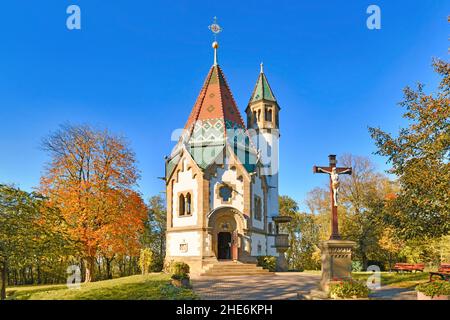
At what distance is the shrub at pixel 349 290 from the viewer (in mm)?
11883

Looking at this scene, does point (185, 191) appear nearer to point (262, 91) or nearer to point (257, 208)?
point (257, 208)

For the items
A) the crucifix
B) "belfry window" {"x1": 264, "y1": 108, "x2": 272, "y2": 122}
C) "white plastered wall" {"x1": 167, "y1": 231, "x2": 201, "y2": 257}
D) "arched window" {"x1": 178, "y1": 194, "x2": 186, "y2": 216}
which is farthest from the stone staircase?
"belfry window" {"x1": 264, "y1": 108, "x2": 272, "y2": 122}

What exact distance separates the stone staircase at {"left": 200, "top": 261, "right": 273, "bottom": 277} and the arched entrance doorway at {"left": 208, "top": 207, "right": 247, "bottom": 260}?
1.33m

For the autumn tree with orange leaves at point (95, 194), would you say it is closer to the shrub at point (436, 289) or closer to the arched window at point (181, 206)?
the arched window at point (181, 206)

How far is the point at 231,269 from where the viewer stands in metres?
25.1

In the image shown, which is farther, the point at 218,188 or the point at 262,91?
the point at 262,91

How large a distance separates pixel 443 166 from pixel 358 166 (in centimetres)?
2396

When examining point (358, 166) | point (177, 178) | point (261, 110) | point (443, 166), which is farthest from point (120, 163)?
point (358, 166)

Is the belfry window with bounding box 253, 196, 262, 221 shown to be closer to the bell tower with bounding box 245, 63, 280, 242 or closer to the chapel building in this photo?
the chapel building

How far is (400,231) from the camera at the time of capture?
16938 mm

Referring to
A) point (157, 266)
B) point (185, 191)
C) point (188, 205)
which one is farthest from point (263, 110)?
point (157, 266)

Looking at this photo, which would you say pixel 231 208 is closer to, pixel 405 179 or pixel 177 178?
pixel 177 178

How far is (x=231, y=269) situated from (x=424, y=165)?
1474cm

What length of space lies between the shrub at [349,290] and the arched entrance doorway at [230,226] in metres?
15.5
